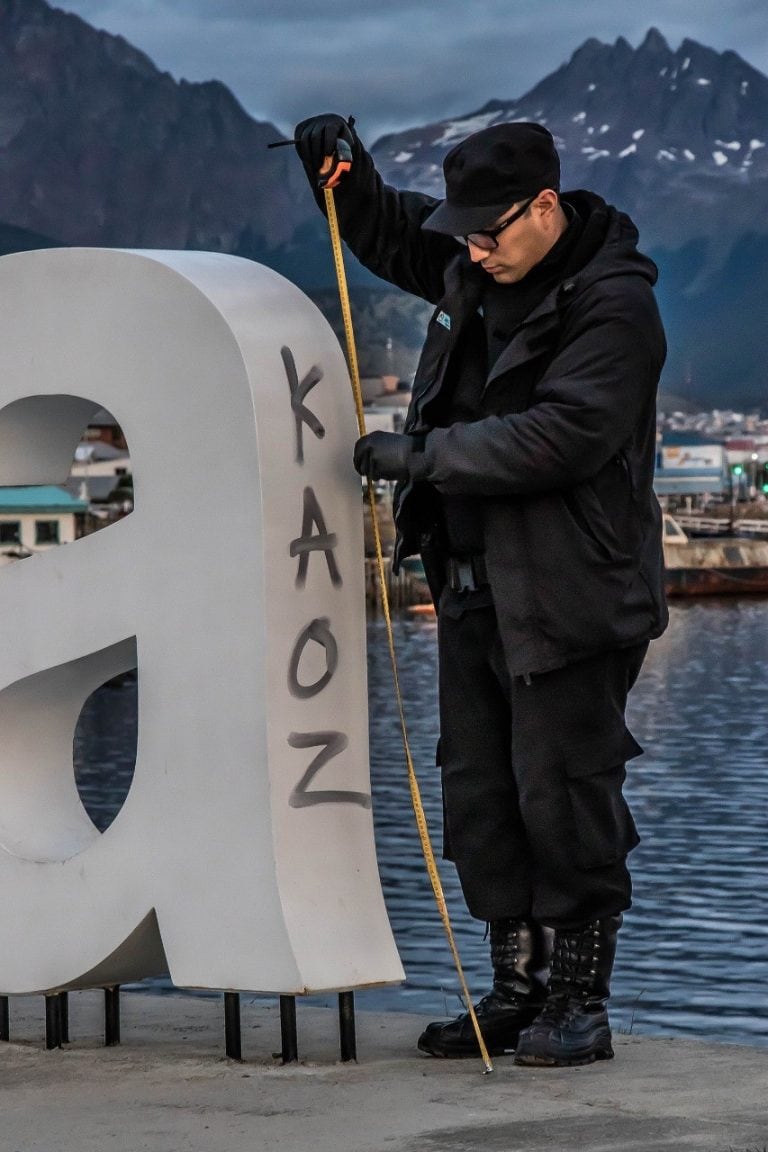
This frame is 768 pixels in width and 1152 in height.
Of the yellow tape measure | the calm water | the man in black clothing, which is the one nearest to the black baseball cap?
the man in black clothing

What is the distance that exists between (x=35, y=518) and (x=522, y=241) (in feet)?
213

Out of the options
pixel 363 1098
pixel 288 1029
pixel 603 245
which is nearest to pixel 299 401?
pixel 603 245

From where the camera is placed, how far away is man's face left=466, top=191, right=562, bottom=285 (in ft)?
15.2

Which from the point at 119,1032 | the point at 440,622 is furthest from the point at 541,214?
the point at 119,1032

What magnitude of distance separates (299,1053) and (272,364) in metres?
1.62

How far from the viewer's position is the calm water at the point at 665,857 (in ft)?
30.8

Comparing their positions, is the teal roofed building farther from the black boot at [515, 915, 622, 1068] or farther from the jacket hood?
the black boot at [515, 915, 622, 1068]

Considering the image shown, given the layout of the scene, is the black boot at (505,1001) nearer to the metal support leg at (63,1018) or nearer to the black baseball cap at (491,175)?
the metal support leg at (63,1018)

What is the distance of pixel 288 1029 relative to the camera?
476cm

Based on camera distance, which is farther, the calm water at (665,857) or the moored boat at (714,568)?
the moored boat at (714,568)

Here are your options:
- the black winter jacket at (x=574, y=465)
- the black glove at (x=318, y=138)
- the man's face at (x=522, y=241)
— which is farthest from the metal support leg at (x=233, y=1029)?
the black glove at (x=318, y=138)

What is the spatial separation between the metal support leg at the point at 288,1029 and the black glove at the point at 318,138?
6.36ft

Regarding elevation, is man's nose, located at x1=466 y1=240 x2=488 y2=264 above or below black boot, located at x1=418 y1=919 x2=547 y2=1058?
above

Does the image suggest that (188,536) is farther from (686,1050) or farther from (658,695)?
(658,695)
